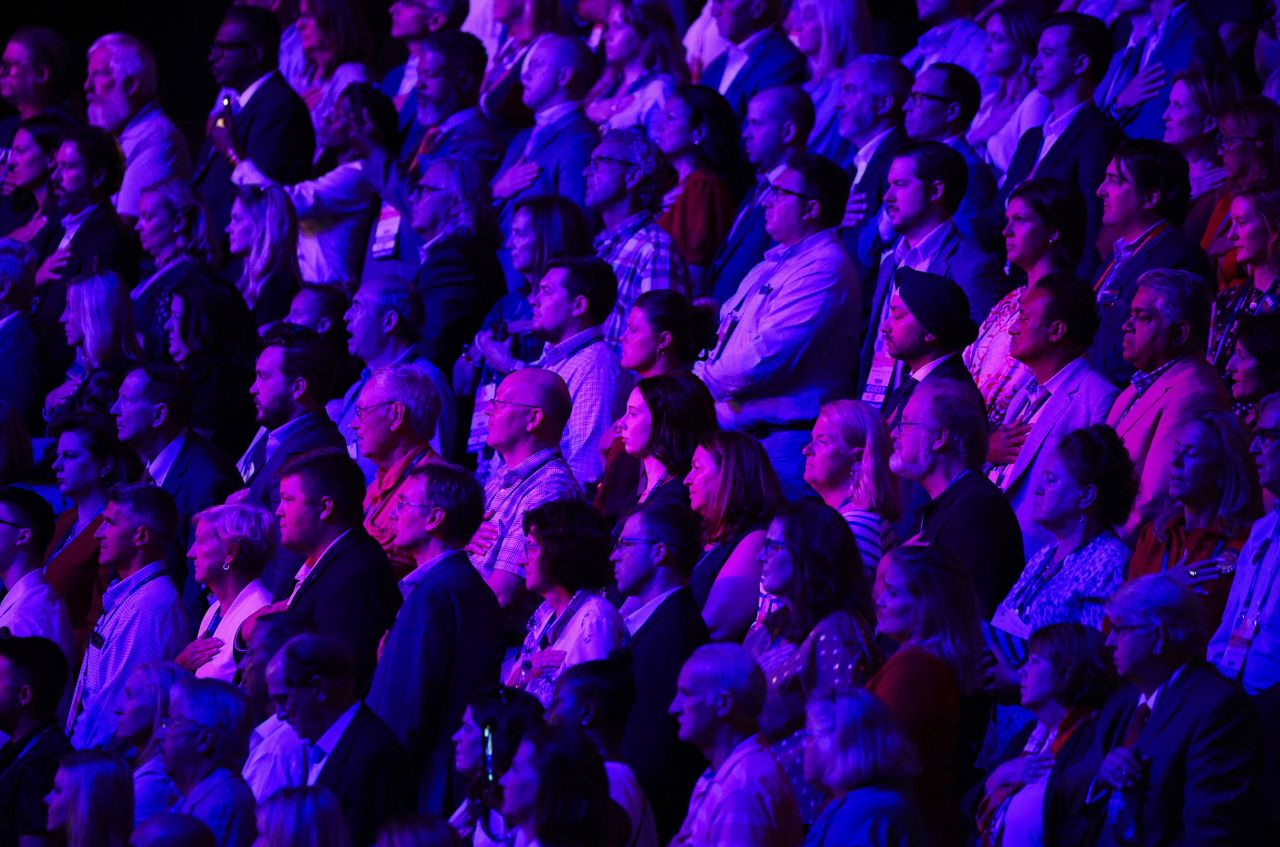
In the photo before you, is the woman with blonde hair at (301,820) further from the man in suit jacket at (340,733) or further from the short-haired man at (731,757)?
the short-haired man at (731,757)

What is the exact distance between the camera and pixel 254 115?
9.82 meters

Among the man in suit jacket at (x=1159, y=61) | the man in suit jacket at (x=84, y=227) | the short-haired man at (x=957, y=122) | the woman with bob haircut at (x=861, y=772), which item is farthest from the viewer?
the man in suit jacket at (x=84, y=227)

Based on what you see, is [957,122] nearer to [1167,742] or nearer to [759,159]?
[759,159]

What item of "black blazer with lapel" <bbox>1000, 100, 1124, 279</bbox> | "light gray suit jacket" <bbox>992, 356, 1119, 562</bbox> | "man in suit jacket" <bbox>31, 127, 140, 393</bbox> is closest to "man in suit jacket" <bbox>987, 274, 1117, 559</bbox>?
"light gray suit jacket" <bbox>992, 356, 1119, 562</bbox>

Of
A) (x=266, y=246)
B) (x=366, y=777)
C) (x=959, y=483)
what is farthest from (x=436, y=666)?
(x=266, y=246)

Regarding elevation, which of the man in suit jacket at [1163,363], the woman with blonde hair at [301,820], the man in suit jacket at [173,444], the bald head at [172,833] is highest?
the man in suit jacket at [1163,363]

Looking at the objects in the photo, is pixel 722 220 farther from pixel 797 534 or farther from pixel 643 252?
pixel 797 534

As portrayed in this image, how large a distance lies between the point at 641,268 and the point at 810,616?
2.85 m

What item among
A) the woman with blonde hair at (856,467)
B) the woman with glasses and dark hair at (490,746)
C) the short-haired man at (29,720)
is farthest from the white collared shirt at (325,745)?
the woman with blonde hair at (856,467)

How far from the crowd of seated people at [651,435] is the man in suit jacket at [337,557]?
0.01 meters

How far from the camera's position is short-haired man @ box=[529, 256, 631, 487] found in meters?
7.52

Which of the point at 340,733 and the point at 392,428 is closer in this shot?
the point at 340,733

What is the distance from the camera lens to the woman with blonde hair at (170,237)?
8.60m

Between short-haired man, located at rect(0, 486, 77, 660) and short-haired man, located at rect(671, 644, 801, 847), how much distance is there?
8.24 ft
